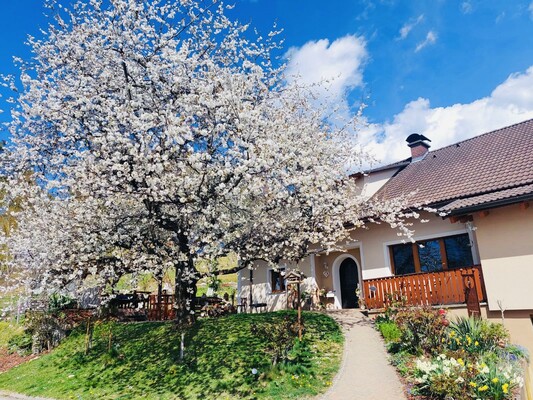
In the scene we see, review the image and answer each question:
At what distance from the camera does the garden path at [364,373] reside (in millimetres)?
7699

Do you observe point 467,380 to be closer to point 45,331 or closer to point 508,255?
point 508,255

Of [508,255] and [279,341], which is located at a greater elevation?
[508,255]

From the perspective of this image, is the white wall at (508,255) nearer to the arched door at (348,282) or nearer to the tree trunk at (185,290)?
the arched door at (348,282)

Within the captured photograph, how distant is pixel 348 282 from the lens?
59.2ft

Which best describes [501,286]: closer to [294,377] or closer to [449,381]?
[449,381]

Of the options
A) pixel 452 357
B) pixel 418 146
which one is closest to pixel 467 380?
pixel 452 357

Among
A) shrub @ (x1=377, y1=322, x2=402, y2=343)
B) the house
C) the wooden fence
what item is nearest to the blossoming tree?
the house

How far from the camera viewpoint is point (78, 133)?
10047 mm

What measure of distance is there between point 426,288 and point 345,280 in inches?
219

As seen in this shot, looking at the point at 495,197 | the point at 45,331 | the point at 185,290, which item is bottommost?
the point at 45,331

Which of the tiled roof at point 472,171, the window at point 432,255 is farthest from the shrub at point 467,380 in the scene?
the window at point 432,255

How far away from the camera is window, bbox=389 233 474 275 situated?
44.9ft

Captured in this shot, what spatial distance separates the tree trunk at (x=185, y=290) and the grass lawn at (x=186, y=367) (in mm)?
563

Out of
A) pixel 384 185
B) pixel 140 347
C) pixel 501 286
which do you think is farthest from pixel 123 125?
pixel 384 185
